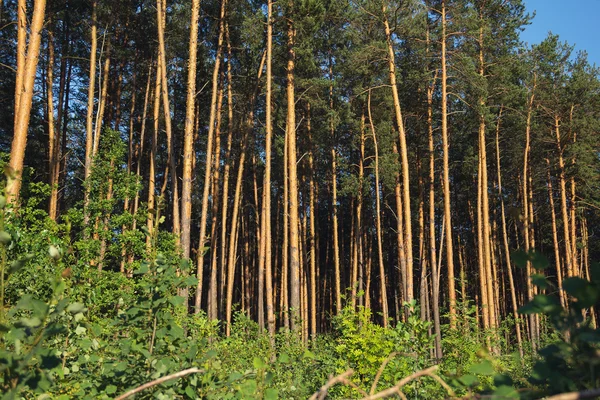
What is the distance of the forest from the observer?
2.59m

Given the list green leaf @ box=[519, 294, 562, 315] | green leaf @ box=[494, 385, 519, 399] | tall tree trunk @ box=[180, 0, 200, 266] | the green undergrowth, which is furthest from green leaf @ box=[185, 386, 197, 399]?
tall tree trunk @ box=[180, 0, 200, 266]

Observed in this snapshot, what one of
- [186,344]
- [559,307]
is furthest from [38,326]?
[559,307]

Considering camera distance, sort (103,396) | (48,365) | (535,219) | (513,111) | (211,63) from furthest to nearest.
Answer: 1. (535,219)
2. (513,111)
3. (211,63)
4. (103,396)
5. (48,365)

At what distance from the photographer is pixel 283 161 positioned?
24.5 metres

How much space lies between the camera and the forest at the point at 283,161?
2586 mm

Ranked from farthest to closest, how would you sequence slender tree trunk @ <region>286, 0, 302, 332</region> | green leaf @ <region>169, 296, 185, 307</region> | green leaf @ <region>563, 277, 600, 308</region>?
slender tree trunk @ <region>286, 0, 302, 332</region> → green leaf @ <region>169, 296, 185, 307</region> → green leaf @ <region>563, 277, 600, 308</region>

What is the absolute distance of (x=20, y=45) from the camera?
12.0 m

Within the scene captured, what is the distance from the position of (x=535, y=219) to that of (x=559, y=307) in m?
38.4

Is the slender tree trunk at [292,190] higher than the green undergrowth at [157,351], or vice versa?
the slender tree trunk at [292,190]

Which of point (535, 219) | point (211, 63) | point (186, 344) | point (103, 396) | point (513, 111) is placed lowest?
point (103, 396)

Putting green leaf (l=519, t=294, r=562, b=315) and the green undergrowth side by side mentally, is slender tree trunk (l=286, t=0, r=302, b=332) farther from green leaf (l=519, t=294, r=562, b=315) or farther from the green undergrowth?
green leaf (l=519, t=294, r=562, b=315)

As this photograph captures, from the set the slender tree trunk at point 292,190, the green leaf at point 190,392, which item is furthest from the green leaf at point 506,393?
the slender tree trunk at point 292,190

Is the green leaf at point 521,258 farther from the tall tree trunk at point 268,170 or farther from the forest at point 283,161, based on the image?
the tall tree trunk at point 268,170

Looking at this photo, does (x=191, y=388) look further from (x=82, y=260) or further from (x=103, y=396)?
(x=82, y=260)
